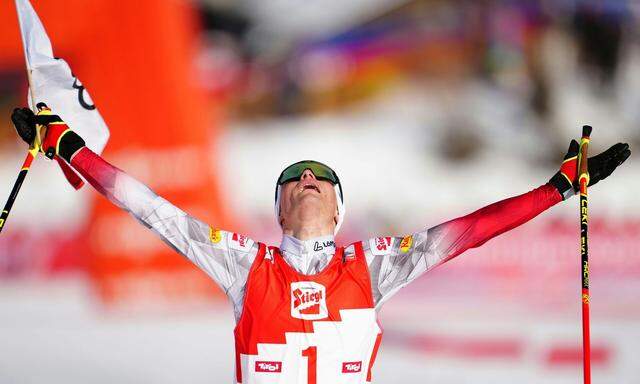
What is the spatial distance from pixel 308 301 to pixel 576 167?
1.07 metres

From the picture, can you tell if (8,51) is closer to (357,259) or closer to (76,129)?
(76,129)

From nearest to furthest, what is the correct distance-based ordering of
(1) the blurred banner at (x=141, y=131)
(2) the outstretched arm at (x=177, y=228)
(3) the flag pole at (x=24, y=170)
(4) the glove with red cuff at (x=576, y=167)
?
(2) the outstretched arm at (x=177, y=228) → (4) the glove with red cuff at (x=576, y=167) → (3) the flag pole at (x=24, y=170) → (1) the blurred banner at (x=141, y=131)

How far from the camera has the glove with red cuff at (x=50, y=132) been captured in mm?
3328

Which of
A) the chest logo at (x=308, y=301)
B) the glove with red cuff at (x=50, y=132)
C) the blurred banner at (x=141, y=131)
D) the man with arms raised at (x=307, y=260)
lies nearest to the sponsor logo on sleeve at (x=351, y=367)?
the man with arms raised at (x=307, y=260)

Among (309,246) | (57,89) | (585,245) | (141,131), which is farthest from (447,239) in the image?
(141,131)

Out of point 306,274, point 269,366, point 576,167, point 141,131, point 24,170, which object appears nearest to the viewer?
point 269,366

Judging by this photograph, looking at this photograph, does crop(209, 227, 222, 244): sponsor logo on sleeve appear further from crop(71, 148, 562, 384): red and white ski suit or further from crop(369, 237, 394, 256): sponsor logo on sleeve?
crop(369, 237, 394, 256): sponsor logo on sleeve

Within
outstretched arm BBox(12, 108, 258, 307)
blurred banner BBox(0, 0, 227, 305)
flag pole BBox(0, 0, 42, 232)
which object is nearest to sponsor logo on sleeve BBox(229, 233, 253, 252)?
outstretched arm BBox(12, 108, 258, 307)

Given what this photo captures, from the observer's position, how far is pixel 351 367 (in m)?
3.09

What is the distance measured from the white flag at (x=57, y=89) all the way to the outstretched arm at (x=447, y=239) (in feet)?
4.21

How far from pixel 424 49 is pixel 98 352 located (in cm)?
649

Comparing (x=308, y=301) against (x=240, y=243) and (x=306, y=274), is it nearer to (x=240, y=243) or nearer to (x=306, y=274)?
(x=306, y=274)

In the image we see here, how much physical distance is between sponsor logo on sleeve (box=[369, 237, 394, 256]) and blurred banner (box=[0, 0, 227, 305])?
6.12 m

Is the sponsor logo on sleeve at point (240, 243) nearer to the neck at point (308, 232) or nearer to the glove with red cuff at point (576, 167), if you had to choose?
the neck at point (308, 232)
